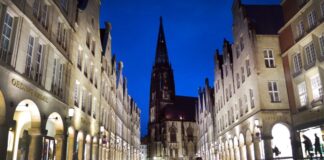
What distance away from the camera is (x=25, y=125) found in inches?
842

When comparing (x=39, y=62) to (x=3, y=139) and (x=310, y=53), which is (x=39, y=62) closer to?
(x=3, y=139)

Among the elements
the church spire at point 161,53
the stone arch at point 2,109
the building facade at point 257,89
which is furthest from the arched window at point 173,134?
the stone arch at point 2,109

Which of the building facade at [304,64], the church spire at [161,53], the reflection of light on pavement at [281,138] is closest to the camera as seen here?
the building facade at [304,64]

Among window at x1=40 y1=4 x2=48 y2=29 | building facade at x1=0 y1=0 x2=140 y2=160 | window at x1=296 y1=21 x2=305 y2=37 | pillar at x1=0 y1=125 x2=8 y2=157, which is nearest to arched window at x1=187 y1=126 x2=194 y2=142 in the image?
building facade at x1=0 y1=0 x2=140 y2=160

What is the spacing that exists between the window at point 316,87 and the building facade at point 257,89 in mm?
5405

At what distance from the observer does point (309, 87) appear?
2583cm

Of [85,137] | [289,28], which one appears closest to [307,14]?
[289,28]

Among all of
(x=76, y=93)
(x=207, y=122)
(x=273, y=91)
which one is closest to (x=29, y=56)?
(x=76, y=93)

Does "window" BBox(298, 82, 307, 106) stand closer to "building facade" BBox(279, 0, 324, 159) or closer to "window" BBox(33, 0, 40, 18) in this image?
"building facade" BBox(279, 0, 324, 159)

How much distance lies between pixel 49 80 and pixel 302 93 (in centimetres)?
2263

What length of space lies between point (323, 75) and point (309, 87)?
282 centimetres

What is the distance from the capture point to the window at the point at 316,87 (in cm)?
2419

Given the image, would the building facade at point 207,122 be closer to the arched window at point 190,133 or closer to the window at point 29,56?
the arched window at point 190,133

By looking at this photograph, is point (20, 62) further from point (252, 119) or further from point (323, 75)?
point (252, 119)
